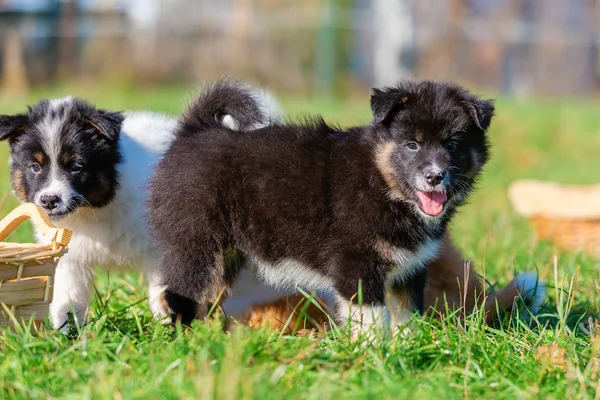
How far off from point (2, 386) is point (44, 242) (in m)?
0.89

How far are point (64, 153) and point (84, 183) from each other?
199 mm

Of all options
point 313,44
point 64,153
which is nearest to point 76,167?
point 64,153

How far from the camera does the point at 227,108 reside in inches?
176

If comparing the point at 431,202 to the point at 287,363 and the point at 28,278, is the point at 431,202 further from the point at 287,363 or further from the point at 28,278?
the point at 28,278

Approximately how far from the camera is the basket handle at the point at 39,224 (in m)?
3.67

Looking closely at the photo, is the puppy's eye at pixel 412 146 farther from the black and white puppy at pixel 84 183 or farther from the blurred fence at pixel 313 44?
the blurred fence at pixel 313 44

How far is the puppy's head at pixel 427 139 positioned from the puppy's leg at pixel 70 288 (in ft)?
6.13

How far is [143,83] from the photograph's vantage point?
18.6m

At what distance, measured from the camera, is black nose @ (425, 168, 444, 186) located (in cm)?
387

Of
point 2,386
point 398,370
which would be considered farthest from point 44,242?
point 398,370

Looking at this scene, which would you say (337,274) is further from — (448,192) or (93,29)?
(93,29)

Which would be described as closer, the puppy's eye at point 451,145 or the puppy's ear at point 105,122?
the puppy's eye at point 451,145

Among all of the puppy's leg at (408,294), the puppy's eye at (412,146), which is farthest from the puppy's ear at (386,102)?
the puppy's leg at (408,294)

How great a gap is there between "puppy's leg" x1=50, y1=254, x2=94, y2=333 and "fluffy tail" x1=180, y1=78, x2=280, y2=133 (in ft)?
3.44
